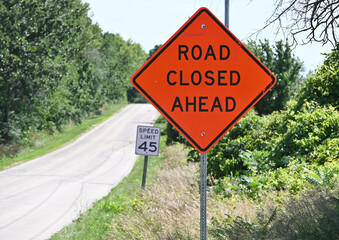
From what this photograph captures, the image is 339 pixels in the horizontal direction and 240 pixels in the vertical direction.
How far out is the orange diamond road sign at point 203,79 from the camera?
4.18 metres

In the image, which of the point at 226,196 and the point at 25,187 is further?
the point at 25,187

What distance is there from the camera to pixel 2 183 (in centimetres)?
1789

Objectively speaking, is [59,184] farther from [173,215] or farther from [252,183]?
[252,183]

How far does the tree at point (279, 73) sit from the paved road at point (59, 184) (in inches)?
366

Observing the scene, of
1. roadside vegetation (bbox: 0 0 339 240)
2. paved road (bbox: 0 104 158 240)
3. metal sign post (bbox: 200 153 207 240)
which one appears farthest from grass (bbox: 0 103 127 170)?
metal sign post (bbox: 200 153 207 240)

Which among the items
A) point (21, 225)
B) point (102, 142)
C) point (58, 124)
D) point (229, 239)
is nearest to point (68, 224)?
point (21, 225)

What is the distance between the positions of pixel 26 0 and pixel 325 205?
24.2 m

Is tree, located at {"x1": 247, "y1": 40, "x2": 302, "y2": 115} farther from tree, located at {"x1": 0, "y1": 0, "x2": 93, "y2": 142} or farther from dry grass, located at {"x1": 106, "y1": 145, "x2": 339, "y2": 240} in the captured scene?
dry grass, located at {"x1": 106, "y1": 145, "x2": 339, "y2": 240}

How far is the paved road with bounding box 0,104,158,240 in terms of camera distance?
11.4 meters

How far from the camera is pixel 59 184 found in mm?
17734

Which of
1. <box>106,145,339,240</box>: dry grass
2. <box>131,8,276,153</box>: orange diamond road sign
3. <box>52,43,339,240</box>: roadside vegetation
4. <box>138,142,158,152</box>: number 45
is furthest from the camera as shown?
<box>138,142,158,152</box>: number 45

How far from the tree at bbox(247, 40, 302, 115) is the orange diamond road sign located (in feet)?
70.3

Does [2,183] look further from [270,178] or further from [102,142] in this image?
[102,142]

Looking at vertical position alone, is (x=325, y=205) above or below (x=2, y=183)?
above
